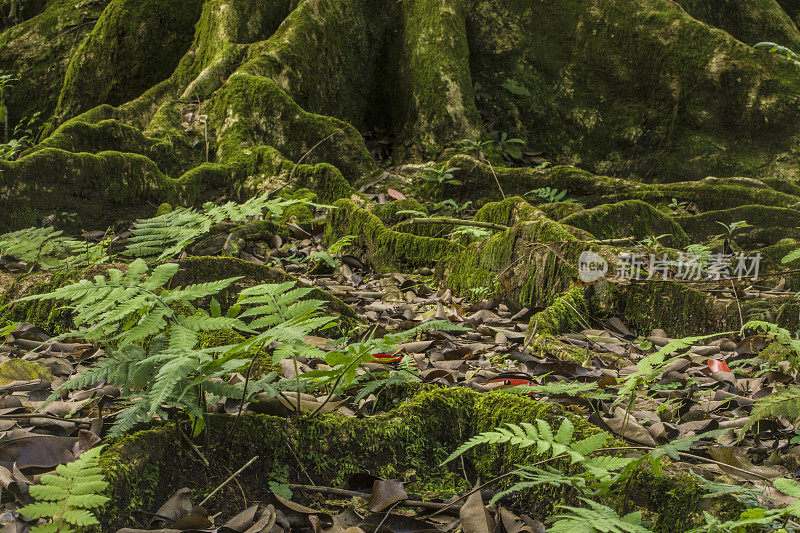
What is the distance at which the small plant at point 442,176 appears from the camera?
605cm

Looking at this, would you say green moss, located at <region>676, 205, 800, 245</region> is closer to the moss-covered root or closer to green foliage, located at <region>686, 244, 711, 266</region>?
green foliage, located at <region>686, 244, 711, 266</region>

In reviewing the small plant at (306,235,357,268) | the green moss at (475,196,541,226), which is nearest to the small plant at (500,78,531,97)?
the green moss at (475,196,541,226)

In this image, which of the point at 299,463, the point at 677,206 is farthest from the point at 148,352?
the point at 677,206

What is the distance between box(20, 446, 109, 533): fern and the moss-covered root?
211mm

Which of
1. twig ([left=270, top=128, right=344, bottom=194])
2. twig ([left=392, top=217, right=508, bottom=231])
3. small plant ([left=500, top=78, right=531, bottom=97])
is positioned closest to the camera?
twig ([left=392, top=217, right=508, bottom=231])

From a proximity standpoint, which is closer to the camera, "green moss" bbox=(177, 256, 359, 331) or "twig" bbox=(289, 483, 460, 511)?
"twig" bbox=(289, 483, 460, 511)

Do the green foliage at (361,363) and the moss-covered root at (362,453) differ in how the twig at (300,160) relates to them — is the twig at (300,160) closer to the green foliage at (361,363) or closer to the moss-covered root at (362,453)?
the green foliage at (361,363)

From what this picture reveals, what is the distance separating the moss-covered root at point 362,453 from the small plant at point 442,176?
4201 mm

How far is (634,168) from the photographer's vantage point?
7.86 metres

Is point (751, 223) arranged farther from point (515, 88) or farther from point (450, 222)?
point (515, 88)

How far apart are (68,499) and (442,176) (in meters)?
5.18

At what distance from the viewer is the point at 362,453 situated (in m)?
1.88

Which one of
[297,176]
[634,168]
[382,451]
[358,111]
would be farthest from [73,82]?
[382,451]

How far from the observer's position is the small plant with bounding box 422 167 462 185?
6051mm
